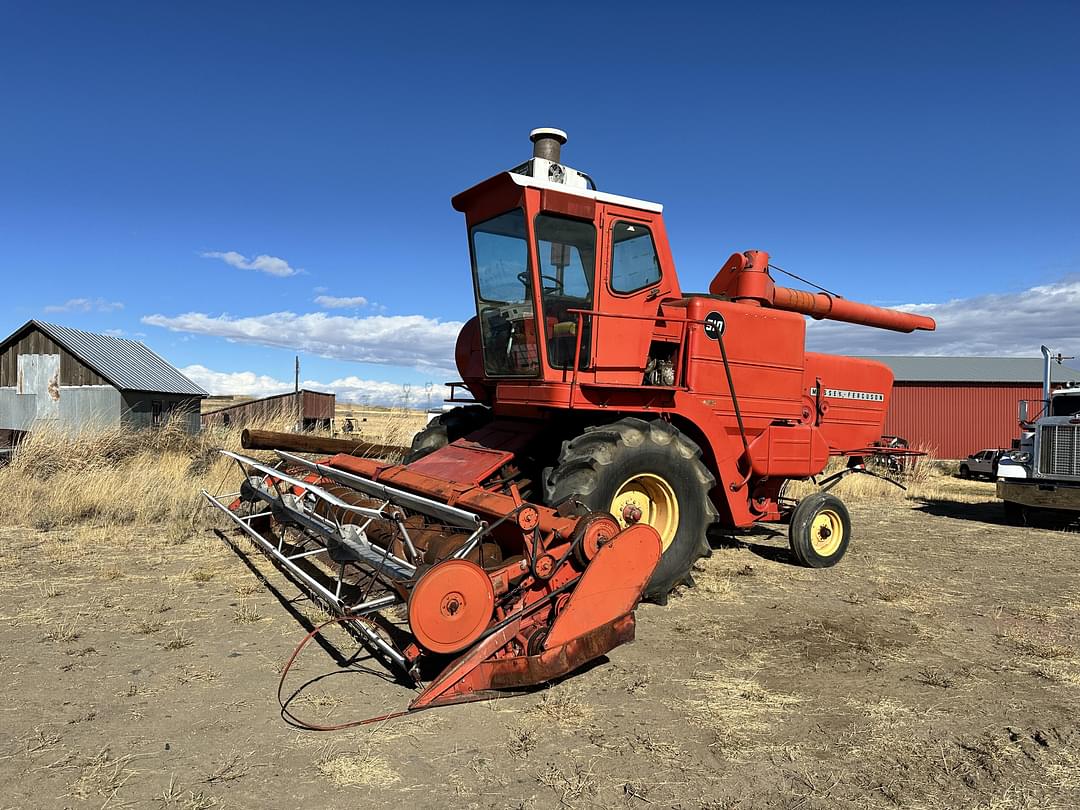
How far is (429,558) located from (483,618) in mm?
1082

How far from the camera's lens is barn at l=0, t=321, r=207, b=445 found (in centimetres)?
2047

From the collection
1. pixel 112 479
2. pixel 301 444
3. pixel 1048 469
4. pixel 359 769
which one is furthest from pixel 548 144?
pixel 1048 469

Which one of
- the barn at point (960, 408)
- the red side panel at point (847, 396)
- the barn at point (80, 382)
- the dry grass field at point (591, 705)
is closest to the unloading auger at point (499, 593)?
the dry grass field at point (591, 705)

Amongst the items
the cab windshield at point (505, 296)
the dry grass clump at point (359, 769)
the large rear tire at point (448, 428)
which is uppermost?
the cab windshield at point (505, 296)

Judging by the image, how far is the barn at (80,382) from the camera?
20.5 m

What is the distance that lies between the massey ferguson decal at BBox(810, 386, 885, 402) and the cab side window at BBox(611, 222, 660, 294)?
2.58 metres

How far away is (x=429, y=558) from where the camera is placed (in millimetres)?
4812

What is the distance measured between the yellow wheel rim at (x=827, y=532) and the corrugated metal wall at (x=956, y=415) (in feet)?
77.9

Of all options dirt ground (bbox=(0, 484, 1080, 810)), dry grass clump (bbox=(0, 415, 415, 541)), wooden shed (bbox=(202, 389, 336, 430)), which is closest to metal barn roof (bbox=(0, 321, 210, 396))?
wooden shed (bbox=(202, 389, 336, 430))

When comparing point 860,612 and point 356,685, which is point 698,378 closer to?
point 860,612

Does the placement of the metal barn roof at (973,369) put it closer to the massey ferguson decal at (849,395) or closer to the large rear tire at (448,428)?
the massey ferguson decal at (849,395)

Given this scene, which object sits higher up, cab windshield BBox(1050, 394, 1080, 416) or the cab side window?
the cab side window

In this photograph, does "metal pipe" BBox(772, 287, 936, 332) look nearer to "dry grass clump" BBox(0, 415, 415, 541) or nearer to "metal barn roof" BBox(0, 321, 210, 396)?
"dry grass clump" BBox(0, 415, 415, 541)

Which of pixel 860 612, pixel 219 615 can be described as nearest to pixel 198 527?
pixel 219 615
